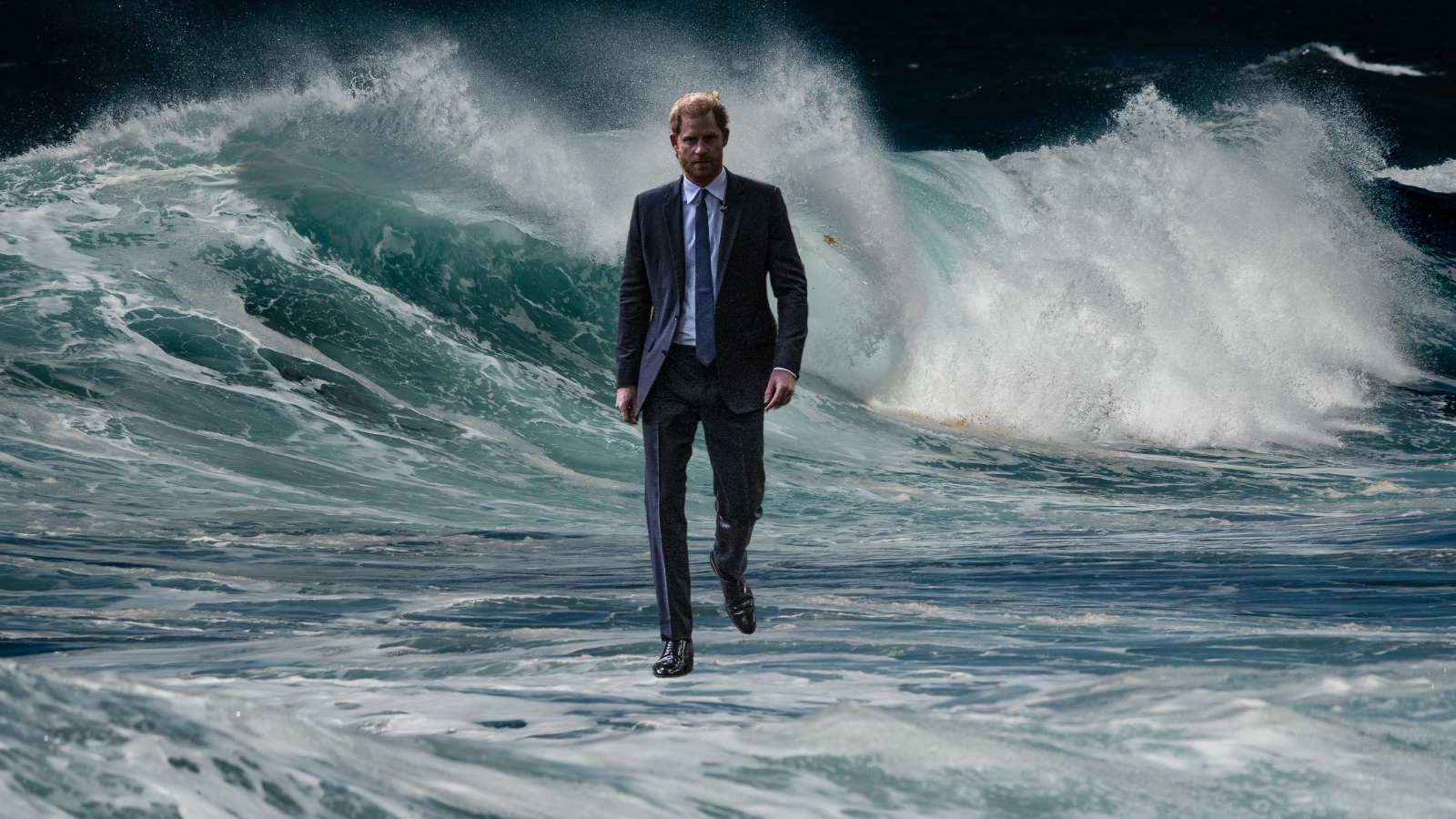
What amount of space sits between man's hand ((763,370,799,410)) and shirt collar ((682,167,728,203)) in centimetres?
43

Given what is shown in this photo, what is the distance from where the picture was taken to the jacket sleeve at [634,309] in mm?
3043

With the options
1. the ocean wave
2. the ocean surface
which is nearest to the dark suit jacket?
the ocean surface

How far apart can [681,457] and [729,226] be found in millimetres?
539

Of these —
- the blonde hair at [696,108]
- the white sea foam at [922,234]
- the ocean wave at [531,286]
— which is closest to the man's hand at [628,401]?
the blonde hair at [696,108]

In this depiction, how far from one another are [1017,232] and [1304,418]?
12.2 ft

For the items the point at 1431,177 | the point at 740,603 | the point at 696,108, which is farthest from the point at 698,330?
the point at 1431,177

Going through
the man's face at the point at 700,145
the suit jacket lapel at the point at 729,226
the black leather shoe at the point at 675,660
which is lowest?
the black leather shoe at the point at 675,660

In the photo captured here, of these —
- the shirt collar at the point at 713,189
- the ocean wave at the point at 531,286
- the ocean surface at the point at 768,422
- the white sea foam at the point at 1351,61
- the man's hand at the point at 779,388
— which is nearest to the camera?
the ocean surface at the point at 768,422

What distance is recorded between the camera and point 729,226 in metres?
3.00

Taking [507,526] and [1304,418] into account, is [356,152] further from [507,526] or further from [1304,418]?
[1304,418]

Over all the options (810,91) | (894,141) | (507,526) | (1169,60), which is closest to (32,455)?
(507,526)

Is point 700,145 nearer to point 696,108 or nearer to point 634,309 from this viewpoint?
point 696,108

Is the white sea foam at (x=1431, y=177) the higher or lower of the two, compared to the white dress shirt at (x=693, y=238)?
higher

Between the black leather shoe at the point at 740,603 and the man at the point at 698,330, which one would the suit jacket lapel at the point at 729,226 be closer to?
the man at the point at 698,330
